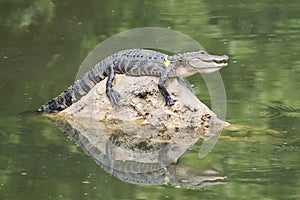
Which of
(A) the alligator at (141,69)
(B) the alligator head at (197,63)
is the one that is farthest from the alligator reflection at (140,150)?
(B) the alligator head at (197,63)

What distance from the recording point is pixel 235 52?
Result: 1173 centimetres

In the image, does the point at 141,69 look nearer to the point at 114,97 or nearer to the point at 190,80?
the point at 114,97

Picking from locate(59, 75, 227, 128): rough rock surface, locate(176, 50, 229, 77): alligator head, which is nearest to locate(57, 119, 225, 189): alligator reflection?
locate(59, 75, 227, 128): rough rock surface

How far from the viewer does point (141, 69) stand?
9078 mm

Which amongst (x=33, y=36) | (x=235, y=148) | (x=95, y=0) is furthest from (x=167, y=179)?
(x=95, y=0)

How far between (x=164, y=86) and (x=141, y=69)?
0.42 m

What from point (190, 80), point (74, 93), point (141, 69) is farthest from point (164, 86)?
point (190, 80)

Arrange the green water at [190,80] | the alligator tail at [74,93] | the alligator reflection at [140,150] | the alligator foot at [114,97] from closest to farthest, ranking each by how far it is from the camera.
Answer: the green water at [190,80] < the alligator reflection at [140,150] < the alligator foot at [114,97] < the alligator tail at [74,93]

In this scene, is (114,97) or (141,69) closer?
(114,97)

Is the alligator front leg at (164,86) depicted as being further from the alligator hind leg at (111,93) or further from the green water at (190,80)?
the green water at (190,80)

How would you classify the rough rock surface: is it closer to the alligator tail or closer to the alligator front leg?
the alligator front leg

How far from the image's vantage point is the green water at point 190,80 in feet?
23.6

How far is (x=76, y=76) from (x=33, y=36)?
2.72 meters

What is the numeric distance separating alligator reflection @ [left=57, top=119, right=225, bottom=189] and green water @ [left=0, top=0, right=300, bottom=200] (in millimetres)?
131
